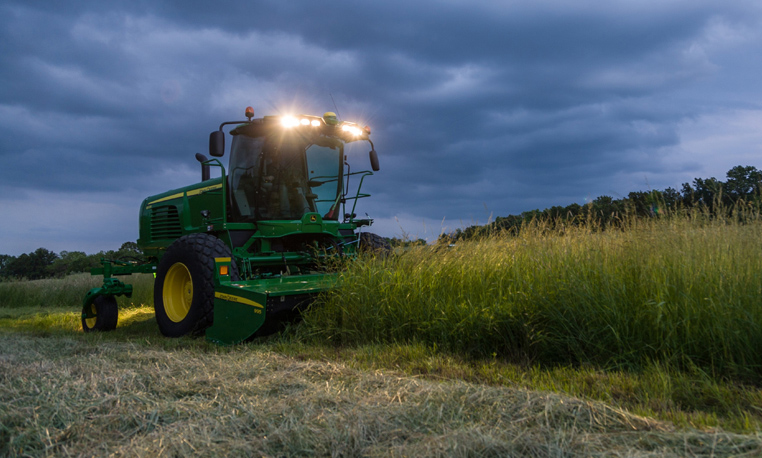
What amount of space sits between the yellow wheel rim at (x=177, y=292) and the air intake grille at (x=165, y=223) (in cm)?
196

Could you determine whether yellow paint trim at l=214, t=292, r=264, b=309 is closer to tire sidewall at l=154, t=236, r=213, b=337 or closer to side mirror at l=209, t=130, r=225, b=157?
tire sidewall at l=154, t=236, r=213, b=337

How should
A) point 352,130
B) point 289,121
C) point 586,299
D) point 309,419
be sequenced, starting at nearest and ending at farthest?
point 309,419
point 586,299
point 289,121
point 352,130

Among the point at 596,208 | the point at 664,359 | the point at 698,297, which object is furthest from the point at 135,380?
the point at 596,208

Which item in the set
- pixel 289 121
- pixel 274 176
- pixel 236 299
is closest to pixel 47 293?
pixel 274 176

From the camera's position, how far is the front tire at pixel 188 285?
4.84 meters

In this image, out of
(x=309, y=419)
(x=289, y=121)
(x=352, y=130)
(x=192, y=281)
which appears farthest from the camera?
(x=352, y=130)

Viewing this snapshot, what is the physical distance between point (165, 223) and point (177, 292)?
2529 millimetres

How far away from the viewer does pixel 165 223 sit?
25.2 ft

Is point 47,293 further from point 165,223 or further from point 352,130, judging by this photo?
point 352,130

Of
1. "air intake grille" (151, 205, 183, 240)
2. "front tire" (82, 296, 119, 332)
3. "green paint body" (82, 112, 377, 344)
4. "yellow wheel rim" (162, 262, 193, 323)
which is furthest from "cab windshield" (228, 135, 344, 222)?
"front tire" (82, 296, 119, 332)

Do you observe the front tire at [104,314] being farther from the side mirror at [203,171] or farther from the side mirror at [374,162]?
the side mirror at [374,162]

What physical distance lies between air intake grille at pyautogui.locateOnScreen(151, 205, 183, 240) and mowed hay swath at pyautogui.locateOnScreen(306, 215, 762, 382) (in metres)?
3.84

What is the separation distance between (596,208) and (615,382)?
12.3ft

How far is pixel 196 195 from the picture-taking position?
23.1 feet
